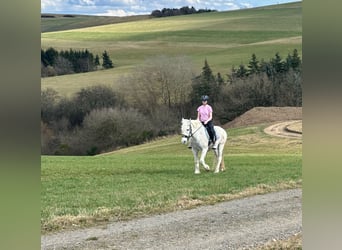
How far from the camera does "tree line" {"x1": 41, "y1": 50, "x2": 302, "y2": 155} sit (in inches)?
924

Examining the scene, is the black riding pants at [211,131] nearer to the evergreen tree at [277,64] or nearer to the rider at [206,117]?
the rider at [206,117]

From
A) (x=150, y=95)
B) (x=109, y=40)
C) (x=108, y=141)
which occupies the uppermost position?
(x=109, y=40)

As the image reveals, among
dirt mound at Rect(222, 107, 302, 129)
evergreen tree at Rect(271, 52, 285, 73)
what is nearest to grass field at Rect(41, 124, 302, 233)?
dirt mound at Rect(222, 107, 302, 129)

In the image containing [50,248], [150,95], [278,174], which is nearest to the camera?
[50,248]

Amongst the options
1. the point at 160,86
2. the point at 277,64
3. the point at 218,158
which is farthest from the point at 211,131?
the point at 277,64

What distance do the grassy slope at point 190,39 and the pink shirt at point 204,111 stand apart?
712 inches

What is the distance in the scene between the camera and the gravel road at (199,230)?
275 inches

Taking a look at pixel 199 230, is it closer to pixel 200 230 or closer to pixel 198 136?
pixel 200 230

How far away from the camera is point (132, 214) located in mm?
8883

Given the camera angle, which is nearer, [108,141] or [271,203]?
[271,203]

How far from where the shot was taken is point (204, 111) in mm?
11750
